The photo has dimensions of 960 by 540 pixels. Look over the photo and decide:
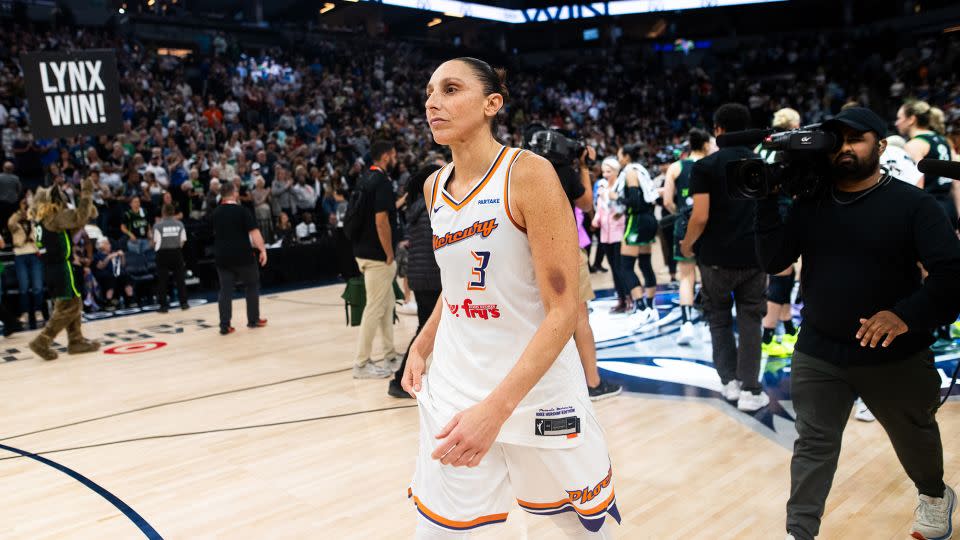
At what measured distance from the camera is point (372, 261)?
18.2ft

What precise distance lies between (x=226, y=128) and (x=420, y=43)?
13438 mm

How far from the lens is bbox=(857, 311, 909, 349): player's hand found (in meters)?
2.34

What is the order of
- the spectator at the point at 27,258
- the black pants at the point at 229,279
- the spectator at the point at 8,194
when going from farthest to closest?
the spectator at the point at 8,194 < the spectator at the point at 27,258 < the black pants at the point at 229,279

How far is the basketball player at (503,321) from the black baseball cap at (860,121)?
1.22m

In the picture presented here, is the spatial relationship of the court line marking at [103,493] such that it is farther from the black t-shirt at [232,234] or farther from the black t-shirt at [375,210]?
the black t-shirt at [232,234]

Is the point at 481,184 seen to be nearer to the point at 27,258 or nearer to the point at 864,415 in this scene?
the point at 864,415

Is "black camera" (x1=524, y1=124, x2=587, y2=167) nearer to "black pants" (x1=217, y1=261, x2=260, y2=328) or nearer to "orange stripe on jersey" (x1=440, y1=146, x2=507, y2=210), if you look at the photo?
"orange stripe on jersey" (x1=440, y1=146, x2=507, y2=210)

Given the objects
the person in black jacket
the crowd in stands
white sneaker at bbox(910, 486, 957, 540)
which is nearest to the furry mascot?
the crowd in stands

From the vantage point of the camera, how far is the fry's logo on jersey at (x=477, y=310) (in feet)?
6.11

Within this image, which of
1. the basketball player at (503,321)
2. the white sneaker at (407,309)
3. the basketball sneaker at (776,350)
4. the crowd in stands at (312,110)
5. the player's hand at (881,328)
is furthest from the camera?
the crowd in stands at (312,110)

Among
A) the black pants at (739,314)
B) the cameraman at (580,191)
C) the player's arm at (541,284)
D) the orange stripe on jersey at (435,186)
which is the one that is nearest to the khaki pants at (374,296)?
the cameraman at (580,191)

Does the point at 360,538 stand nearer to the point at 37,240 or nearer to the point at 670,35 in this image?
the point at 37,240

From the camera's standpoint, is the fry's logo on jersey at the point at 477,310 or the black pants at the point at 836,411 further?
the black pants at the point at 836,411

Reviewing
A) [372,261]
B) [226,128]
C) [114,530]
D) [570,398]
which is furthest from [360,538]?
[226,128]
